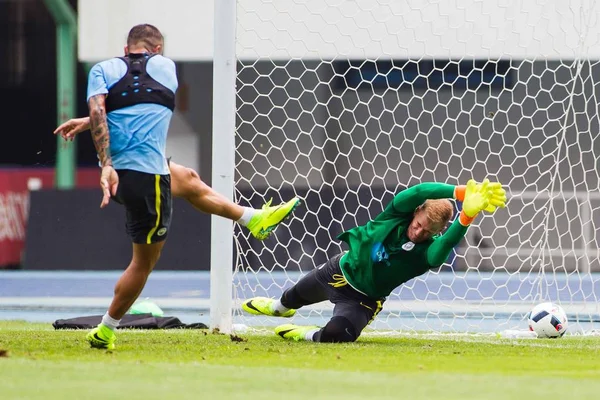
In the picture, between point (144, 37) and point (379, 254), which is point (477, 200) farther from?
point (144, 37)

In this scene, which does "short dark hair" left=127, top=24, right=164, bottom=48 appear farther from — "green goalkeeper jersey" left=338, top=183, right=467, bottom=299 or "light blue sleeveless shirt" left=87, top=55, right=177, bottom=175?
"green goalkeeper jersey" left=338, top=183, right=467, bottom=299

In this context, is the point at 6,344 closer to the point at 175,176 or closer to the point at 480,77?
the point at 175,176

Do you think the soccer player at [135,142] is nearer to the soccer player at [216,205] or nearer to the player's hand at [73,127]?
the player's hand at [73,127]

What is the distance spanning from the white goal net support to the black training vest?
1555 millimetres

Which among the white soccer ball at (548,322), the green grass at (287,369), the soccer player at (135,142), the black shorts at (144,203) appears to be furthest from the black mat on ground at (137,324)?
the white soccer ball at (548,322)

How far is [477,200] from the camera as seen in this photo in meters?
5.81

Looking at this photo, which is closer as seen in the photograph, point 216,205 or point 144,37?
point 144,37

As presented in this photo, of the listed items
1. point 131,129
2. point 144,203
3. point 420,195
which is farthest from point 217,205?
point 420,195

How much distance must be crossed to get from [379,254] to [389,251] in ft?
0.21

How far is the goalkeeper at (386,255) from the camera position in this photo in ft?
19.4

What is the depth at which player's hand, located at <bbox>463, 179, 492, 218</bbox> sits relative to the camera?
19.0ft

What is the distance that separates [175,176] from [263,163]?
764 centimetres

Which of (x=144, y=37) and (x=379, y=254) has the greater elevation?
(x=144, y=37)

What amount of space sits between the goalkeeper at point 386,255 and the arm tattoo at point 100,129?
1821mm
